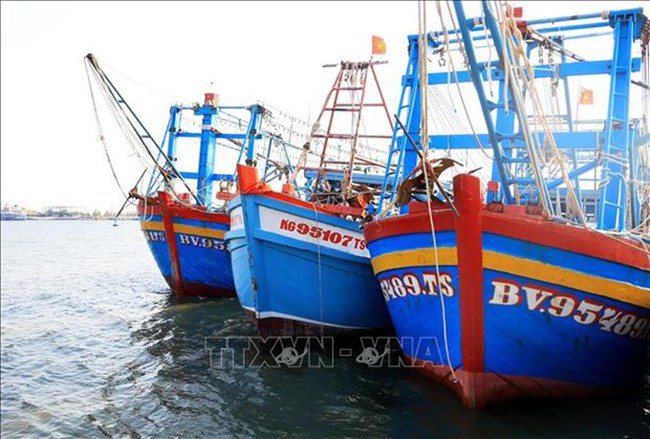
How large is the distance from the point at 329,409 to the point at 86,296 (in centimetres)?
1395

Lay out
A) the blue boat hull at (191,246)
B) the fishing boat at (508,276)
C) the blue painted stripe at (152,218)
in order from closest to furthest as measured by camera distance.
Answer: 1. the fishing boat at (508,276)
2. the blue boat hull at (191,246)
3. the blue painted stripe at (152,218)

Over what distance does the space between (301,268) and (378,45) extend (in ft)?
18.2

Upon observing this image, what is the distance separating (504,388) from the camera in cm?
638

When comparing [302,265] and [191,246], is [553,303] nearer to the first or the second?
[302,265]

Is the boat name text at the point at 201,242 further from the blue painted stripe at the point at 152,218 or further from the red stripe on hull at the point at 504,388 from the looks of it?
the red stripe on hull at the point at 504,388

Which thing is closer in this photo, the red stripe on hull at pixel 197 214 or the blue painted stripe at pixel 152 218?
the red stripe on hull at pixel 197 214

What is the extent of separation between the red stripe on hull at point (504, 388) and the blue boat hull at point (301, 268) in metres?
3.30

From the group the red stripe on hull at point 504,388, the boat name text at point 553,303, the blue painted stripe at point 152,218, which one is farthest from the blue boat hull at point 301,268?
the blue painted stripe at point 152,218

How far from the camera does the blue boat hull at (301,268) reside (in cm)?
905

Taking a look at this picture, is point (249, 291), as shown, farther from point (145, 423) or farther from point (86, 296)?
point (86, 296)

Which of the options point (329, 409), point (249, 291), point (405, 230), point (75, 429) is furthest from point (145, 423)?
point (405, 230)

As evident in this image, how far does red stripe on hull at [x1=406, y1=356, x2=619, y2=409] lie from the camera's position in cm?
635

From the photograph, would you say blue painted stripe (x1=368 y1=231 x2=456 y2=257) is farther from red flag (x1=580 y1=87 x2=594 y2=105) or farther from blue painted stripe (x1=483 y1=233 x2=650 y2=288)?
red flag (x1=580 y1=87 x2=594 y2=105)

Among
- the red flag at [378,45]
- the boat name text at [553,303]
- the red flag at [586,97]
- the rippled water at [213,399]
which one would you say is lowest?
the rippled water at [213,399]
